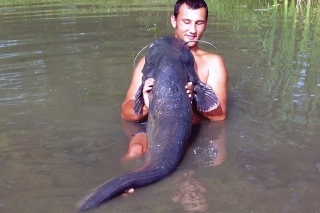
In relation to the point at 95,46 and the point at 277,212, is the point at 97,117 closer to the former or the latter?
the point at 277,212

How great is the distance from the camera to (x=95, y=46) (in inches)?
265

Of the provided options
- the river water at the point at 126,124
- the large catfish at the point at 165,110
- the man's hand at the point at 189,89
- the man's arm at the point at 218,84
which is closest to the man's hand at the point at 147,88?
the large catfish at the point at 165,110

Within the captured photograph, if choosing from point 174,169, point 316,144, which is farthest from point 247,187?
point 316,144

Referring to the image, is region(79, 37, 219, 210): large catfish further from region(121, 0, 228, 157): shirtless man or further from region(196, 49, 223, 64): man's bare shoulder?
region(196, 49, 223, 64): man's bare shoulder

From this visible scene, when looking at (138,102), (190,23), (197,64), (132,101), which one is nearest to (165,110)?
(138,102)

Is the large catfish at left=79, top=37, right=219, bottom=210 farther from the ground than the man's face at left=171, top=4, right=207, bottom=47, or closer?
closer

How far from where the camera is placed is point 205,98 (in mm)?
3361

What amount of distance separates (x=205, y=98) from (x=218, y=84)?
18.4 inches

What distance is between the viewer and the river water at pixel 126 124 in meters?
2.59

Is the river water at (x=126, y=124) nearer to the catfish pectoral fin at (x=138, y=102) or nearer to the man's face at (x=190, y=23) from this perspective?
the catfish pectoral fin at (x=138, y=102)

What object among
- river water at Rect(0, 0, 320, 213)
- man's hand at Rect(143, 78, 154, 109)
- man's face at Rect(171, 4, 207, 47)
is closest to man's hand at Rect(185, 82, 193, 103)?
man's hand at Rect(143, 78, 154, 109)

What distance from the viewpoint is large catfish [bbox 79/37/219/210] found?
98.3 inches

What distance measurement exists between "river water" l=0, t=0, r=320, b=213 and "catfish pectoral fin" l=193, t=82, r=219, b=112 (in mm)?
263

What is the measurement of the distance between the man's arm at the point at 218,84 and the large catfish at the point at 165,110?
34 centimetres
